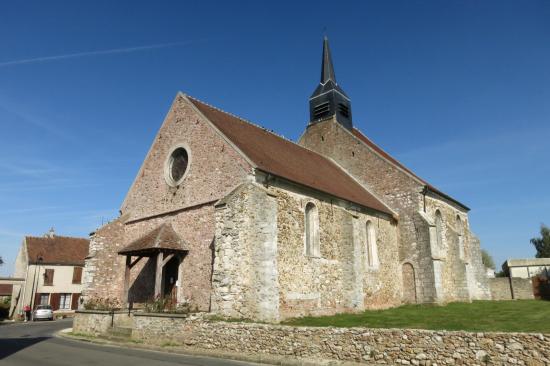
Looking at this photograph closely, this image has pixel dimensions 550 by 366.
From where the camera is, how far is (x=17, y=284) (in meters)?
33.2

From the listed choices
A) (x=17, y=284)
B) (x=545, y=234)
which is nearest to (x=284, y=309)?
(x=17, y=284)

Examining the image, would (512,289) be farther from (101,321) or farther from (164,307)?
(101,321)

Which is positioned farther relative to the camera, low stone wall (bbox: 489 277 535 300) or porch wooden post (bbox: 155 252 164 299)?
low stone wall (bbox: 489 277 535 300)

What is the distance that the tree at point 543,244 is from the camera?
50.7 metres

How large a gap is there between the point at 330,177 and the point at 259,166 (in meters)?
6.49

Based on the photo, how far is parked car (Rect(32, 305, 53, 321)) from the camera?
29.4 meters

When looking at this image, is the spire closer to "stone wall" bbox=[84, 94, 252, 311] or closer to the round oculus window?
"stone wall" bbox=[84, 94, 252, 311]

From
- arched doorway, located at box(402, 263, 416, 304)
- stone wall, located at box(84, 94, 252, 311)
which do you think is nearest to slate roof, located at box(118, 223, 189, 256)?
stone wall, located at box(84, 94, 252, 311)

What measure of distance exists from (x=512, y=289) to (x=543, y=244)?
32213 mm

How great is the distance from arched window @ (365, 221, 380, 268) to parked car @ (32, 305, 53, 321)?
24195mm

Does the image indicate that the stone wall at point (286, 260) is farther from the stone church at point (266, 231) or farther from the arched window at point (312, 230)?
the arched window at point (312, 230)

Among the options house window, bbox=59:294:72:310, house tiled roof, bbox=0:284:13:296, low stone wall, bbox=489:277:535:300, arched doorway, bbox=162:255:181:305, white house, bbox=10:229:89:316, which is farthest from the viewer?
house window, bbox=59:294:72:310

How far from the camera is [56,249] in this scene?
3559 cm

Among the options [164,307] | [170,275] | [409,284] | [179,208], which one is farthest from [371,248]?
[164,307]
